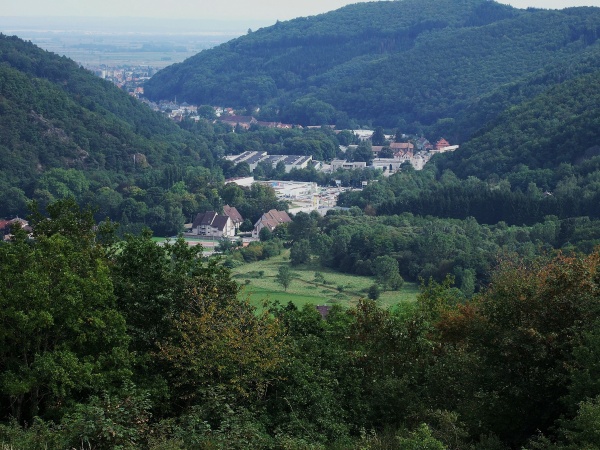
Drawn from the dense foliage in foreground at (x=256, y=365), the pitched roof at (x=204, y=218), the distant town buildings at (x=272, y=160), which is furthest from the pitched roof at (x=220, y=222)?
the dense foliage in foreground at (x=256, y=365)

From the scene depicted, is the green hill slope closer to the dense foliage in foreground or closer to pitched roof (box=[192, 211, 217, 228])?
pitched roof (box=[192, 211, 217, 228])

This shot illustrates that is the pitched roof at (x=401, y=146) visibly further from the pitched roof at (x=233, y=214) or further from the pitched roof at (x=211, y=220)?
the pitched roof at (x=211, y=220)

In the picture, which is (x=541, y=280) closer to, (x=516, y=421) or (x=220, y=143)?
(x=516, y=421)

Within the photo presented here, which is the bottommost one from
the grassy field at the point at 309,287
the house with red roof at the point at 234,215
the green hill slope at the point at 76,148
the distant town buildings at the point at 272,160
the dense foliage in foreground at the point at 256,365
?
the distant town buildings at the point at 272,160

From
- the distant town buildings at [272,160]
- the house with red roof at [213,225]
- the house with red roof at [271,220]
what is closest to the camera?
the house with red roof at [213,225]

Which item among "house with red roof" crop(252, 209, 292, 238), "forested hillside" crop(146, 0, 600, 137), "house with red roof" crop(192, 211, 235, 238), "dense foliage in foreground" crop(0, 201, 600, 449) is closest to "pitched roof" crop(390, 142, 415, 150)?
"forested hillside" crop(146, 0, 600, 137)

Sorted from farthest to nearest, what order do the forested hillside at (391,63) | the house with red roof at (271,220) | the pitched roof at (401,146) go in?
the forested hillside at (391,63) < the pitched roof at (401,146) < the house with red roof at (271,220)

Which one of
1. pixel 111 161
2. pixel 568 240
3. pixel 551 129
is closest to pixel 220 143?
pixel 111 161
